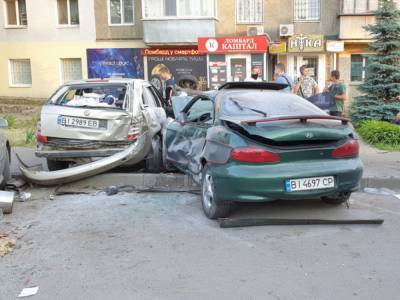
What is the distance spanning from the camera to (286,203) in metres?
6.23

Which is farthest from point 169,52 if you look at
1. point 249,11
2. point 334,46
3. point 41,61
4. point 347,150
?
point 347,150

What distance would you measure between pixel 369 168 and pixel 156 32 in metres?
16.0

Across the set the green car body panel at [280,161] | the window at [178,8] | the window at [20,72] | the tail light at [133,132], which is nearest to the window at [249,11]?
the window at [178,8]

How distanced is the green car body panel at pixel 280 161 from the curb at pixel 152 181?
194 cm

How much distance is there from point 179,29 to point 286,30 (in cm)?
469

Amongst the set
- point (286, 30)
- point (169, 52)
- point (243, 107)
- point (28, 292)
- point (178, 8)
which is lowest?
point (28, 292)

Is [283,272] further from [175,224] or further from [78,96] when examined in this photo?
[78,96]

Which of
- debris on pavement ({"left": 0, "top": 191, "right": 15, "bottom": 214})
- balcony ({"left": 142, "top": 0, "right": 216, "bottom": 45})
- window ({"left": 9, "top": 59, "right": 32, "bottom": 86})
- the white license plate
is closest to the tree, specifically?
the white license plate

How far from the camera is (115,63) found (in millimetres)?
24156

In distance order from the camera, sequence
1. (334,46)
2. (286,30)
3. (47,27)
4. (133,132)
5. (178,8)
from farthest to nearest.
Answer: (47,27) < (178,8) < (286,30) < (334,46) < (133,132)

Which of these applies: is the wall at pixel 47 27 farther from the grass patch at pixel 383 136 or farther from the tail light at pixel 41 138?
the tail light at pixel 41 138

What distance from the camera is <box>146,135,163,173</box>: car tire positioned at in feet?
26.7

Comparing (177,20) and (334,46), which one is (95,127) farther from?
(334,46)

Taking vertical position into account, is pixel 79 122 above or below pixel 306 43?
below
